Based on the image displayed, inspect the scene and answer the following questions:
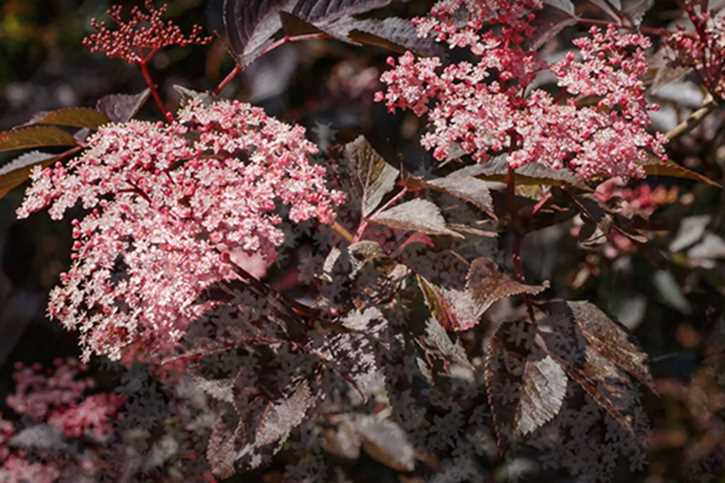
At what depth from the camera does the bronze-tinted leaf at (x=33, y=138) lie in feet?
3.33

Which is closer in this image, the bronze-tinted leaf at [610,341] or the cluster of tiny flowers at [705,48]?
the bronze-tinted leaf at [610,341]

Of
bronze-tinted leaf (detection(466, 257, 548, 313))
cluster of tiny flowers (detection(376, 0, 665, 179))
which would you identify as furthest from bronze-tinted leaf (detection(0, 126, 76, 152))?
bronze-tinted leaf (detection(466, 257, 548, 313))

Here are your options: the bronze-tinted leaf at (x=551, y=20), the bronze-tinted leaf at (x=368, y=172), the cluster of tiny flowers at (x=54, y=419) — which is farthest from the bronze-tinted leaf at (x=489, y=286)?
the cluster of tiny flowers at (x=54, y=419)

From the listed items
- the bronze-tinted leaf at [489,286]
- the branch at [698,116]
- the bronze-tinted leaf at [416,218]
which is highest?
the bronze-tinted leaf at [416,218]

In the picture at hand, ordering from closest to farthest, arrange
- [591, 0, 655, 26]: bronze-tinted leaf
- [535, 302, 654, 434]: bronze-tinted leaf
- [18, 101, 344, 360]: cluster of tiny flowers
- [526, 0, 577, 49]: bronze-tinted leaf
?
[18, 101, 344, 360]: cluster of tiny flowers, [535, 302, 654, 434]: bronze-tinted leaf, [526, 0, 577, 49]: bronze-tinted leaf, [591, 0, 655, 26]: bronze-tinted leaf

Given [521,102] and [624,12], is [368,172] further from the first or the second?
[624,12]

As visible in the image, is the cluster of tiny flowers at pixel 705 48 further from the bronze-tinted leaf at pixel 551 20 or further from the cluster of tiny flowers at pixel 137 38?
the cluster of tiny flowers at pixel 137 38

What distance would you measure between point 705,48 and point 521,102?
12.3 inches

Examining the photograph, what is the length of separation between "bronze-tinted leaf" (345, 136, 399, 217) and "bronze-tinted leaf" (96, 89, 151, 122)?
0.73ft

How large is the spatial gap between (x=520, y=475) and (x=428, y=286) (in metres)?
0.34

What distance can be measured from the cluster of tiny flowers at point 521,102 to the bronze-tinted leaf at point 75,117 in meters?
0.29

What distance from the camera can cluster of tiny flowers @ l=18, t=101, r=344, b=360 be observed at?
838 millimetres

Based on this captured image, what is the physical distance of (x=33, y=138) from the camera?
1.03 metres

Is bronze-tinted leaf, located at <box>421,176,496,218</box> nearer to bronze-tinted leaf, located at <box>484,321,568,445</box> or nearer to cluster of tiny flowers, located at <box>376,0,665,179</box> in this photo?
cluster of tiny flowers, located at <box>376,0,665,179</box>
